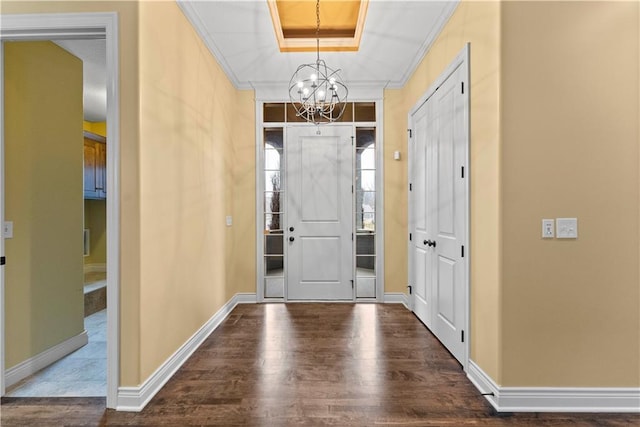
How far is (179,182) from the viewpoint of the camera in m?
2.54

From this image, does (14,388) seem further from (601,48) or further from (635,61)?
(635,61)

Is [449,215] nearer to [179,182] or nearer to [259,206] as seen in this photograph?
[179,182]

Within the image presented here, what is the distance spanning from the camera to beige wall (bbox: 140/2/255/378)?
2062mm

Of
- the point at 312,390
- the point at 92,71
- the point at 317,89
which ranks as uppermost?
the point at 92,71

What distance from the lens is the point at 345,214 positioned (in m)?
4.24

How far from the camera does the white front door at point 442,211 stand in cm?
244

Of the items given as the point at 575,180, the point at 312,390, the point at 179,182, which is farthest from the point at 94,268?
the point at 575,180

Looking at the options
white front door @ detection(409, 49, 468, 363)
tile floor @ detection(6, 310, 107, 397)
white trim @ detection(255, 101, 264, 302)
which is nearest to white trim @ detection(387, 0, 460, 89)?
white front door @ detection(409, 49, 468, 363)

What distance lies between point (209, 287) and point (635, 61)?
12.0ft

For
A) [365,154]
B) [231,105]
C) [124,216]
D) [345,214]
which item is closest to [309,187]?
[345,214]

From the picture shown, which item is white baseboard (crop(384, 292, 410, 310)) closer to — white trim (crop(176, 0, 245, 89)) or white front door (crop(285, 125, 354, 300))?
white front door (crop(285, 125, 354, 300))

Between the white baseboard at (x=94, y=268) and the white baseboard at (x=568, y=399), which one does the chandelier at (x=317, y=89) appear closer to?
the white baseboard at (x=568, y=399)

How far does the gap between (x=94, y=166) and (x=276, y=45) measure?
3.30 m

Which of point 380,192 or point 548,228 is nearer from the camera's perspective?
point 548,228
